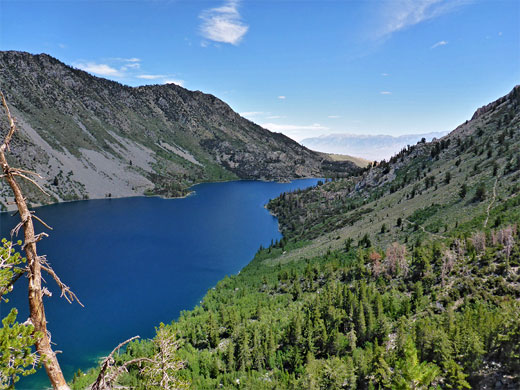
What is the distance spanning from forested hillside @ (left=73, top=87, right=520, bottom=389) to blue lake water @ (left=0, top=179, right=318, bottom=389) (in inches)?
338

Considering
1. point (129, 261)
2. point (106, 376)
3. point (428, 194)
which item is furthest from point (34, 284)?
point (428, 194)

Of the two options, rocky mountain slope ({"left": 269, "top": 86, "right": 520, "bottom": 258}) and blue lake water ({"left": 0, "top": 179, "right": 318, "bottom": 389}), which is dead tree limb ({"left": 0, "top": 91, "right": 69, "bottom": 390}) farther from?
rocky mountain slope ({"left": 269, "top": 86, "right": 520, "bottom": 258})

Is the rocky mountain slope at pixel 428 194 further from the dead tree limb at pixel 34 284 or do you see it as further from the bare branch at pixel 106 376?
the dead tree limb at pixel 34 284

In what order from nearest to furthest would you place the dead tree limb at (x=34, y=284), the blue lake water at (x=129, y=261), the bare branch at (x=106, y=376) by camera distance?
the dead tree limb at (x=34, y=284) → the bare branch at (x=106, y=376) → the blue lake water at (x=129, y=261)

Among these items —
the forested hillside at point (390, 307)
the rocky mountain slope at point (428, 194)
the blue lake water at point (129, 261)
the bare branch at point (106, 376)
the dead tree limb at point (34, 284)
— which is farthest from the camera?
the rocky mountain slope at point (428, 194)

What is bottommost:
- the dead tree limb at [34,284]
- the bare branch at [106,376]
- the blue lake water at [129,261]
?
the blue lake water at [129,261]

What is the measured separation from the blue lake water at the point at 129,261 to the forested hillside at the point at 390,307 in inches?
338

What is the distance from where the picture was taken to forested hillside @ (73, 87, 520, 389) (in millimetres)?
22172

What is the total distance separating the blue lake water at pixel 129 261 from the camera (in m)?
46.4

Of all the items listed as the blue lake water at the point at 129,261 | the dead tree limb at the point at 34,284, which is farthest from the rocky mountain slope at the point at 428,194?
the dead tree limb at the point at 34,284

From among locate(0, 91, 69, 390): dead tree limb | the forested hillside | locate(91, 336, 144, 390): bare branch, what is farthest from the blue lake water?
locate(0, 91, 69, 390): dead tree limb

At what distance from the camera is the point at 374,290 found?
125ft

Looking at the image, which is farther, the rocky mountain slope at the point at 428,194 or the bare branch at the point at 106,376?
the rocky mountain slope at the point at 428,194

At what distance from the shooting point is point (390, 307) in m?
33.4
